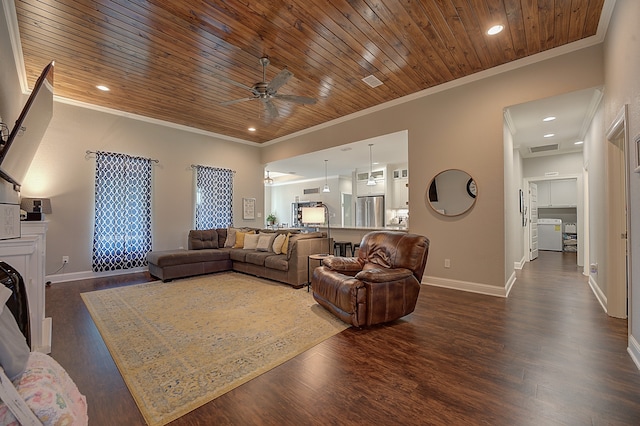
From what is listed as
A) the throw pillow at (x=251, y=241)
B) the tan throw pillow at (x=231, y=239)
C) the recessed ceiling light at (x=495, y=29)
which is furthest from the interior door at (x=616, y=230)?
the tan throw pillow at (x=231, y=239)

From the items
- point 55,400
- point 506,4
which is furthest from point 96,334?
point 506,4

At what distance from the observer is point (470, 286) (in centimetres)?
406

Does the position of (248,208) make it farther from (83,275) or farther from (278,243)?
(83,275)

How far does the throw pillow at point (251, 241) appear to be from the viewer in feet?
18.4

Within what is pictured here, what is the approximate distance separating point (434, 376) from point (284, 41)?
357 cm

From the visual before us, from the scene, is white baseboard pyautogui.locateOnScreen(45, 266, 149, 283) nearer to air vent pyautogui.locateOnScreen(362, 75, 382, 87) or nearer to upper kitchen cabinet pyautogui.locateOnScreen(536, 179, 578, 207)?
air vent pyautogui.locateOnScreen(362, 75, 382, 87)

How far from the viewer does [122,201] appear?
541 centimetres

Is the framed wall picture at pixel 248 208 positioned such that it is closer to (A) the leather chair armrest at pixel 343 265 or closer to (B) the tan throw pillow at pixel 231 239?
→ (B) the tan throw pillow at pixel 231 239

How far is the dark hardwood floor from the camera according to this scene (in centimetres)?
159

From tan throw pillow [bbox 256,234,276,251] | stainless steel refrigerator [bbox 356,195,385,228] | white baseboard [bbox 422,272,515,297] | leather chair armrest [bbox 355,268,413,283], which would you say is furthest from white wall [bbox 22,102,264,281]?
white baseboard [bbox 422,272,515,297]

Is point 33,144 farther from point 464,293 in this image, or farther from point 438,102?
point 464,293

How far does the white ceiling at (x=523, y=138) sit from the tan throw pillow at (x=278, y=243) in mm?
2396

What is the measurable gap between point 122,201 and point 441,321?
19.0 feet

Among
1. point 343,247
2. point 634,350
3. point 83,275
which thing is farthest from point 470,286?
point 83,275
